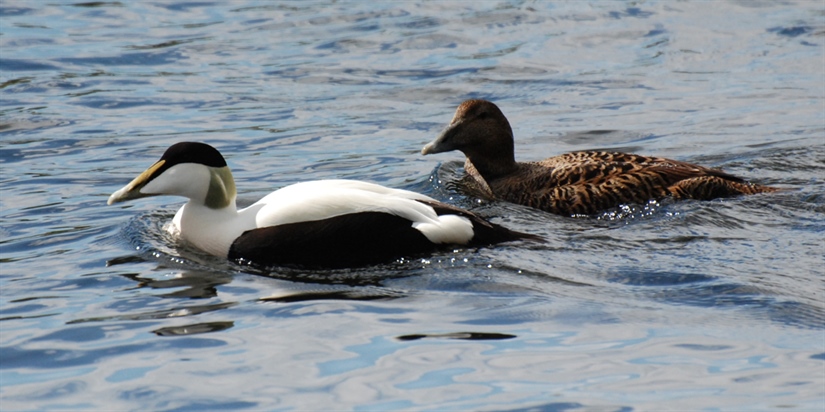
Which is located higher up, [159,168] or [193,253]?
[159,168]

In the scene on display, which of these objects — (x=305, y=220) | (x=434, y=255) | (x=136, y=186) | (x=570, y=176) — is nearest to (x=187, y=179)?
(x=136, y=186)

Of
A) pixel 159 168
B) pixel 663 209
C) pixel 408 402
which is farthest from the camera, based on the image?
pixel 663 209

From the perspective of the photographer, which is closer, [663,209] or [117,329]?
[117,329]

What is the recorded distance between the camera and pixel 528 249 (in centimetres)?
734

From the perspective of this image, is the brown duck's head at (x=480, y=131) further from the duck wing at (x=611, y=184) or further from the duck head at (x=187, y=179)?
the duck head at (x=187, y=179)

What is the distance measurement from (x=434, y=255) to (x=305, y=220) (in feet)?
2.36

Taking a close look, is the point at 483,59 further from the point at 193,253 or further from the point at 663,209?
the point at 193,253

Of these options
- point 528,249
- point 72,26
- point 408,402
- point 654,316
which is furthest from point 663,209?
point 72,26

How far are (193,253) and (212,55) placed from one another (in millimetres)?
7921

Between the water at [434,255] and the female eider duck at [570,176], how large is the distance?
0.56 ft

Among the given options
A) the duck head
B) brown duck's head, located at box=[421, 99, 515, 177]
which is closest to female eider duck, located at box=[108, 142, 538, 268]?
the duck head

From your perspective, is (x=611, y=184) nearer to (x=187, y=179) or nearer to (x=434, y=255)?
(x=434, y=255)

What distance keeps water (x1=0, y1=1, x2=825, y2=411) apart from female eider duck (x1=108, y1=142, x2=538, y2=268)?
15 cm

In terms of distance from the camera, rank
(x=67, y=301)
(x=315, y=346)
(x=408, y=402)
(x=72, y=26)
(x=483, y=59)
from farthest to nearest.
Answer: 1. (x=72, y=26)
2. (x=483, y=59)
3. (x=67, y=301)
4. (x=315, y=346)
5. (x=408, y=402)
